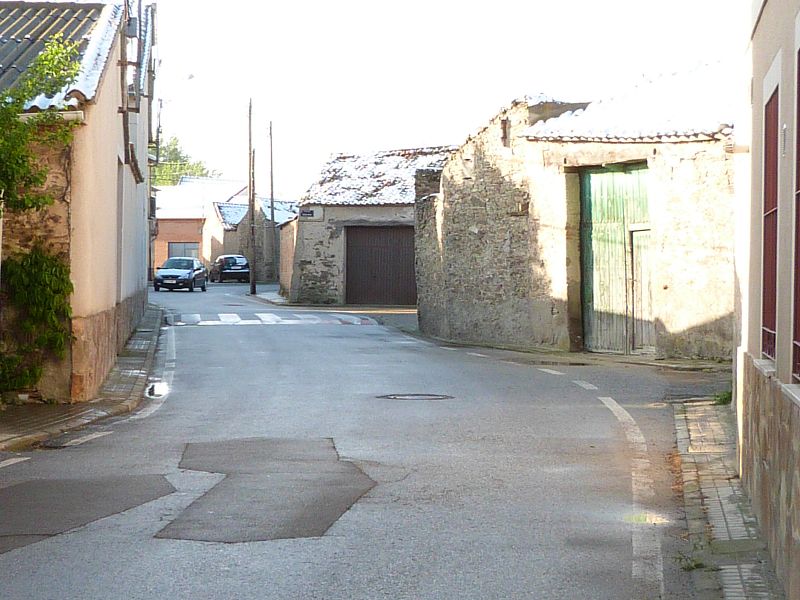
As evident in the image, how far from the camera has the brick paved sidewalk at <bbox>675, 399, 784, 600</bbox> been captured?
542cm

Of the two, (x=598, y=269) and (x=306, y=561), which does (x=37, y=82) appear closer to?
(x=306, y=561)

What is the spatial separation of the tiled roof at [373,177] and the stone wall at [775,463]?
3456cm

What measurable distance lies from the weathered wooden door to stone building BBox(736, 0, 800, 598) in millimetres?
10664

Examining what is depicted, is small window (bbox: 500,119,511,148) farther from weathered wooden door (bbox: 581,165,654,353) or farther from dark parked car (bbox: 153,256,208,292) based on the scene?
dark parked car (bbox: 153,256,208,292)

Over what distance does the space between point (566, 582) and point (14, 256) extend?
8.76 meters

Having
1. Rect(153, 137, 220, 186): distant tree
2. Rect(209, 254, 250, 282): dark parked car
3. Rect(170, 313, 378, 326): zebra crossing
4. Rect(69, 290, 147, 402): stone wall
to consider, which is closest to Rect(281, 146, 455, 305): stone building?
Rect(170, 313, 378, 326): zebra crossing

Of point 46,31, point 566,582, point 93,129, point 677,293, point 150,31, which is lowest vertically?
point 566,582

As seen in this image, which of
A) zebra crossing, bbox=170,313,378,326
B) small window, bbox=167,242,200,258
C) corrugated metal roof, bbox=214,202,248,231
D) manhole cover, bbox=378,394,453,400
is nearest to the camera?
manhole cover, bbox=378,394,453,400

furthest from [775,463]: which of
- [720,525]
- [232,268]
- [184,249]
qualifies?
[184,249]

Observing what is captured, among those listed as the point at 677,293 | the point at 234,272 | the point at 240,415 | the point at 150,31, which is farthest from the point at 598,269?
the point at 234,272

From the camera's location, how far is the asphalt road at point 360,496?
5.51 meters

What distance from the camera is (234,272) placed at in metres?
65.2

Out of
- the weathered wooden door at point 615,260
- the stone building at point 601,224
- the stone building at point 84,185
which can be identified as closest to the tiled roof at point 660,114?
the stone building at point 601,224

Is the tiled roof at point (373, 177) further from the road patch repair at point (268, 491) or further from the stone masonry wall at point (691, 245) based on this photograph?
the road patch repair at point (268, 491)
